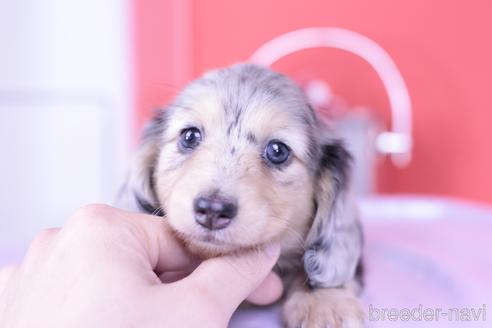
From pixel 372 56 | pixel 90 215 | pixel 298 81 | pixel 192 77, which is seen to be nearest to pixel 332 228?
pixel 90 215

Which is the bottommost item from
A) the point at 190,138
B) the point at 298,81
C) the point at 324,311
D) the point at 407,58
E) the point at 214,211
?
the point at 324,311

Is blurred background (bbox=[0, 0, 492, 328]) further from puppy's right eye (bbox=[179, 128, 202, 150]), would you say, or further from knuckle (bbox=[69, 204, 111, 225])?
knuckle (bbox=[69, 204, 111, 225])

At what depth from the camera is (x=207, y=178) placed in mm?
1010

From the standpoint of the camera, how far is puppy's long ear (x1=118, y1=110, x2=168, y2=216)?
129 centimetres

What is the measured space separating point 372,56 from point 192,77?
1028mm

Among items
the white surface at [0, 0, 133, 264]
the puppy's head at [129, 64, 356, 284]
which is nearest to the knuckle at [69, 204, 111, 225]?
the puppy's head at [129, 64, 356, 284]

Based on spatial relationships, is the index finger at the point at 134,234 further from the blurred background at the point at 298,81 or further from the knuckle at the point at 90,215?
the blurred background at the point at 298,81

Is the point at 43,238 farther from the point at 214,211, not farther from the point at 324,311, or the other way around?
the point at 324,311

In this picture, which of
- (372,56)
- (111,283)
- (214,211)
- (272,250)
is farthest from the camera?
(372,56)

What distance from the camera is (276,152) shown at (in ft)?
4.02

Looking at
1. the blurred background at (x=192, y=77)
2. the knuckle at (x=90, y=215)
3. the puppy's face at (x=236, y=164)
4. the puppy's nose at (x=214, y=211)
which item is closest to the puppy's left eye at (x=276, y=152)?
the puppy's face at (x=236, y=164)

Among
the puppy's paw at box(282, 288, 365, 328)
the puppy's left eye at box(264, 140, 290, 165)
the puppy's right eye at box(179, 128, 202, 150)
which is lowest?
the puppy's paw at box(282, 288, 365, 328)

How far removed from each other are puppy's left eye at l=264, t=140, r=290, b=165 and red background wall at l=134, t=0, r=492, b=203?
1560mm

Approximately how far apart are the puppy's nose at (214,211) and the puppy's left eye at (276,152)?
28cm
